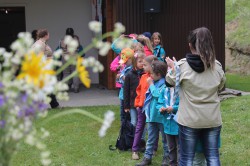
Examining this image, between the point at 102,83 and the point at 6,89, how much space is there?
1092 centimetres

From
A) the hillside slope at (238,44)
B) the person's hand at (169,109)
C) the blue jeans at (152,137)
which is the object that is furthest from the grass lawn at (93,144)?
the hillside slope at (238,44)

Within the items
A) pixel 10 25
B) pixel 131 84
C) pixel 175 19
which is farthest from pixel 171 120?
pixel 10 25

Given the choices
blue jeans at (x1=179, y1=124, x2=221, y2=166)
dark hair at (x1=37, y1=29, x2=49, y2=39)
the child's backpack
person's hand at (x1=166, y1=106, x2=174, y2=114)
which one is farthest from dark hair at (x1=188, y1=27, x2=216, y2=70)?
dark hair at (x1=37, y1=29, x2=49, y2=39)

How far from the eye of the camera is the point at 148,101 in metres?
5.19

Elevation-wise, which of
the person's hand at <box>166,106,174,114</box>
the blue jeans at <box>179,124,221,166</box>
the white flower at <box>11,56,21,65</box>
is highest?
the white flower at <box>11,56,21,65</box>

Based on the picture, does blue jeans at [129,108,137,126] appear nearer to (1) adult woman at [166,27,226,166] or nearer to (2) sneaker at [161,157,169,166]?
(2) sneaker at [161,157,169,166]

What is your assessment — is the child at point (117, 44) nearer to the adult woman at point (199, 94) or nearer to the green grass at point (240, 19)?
the adult woman at point (199, 94)

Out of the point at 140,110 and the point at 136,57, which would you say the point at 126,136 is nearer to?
the point at 140,110

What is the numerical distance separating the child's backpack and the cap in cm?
77

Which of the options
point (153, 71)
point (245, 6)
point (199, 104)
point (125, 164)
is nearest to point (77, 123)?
point (125, 164)

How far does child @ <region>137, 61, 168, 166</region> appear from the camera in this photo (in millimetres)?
4935

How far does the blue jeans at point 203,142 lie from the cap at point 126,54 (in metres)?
1.72

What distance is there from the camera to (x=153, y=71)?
4961mm

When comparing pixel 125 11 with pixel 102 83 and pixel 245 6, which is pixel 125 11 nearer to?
pixel 102 83
